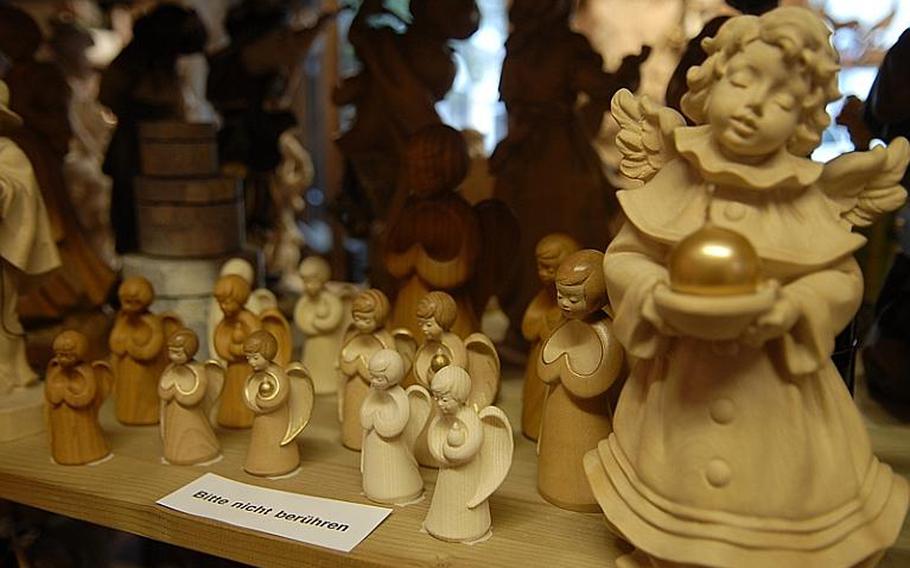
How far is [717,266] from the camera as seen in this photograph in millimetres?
684

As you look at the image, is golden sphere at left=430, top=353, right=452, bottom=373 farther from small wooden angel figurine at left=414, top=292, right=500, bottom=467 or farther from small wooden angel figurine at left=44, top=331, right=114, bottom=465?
small wooden angel figurine at left=44, top=331, right=114, bottom=465

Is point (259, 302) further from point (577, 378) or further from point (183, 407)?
point (577, 378)

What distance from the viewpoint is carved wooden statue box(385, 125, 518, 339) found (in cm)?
129

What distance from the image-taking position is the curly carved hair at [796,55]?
75 cm

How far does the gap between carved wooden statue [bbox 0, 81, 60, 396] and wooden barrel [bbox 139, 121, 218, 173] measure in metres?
0.37

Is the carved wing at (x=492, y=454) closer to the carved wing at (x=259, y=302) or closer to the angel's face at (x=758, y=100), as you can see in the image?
the angel's face at (x=758, y=100)

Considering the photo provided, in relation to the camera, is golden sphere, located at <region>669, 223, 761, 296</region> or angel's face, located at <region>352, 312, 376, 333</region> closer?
golden sphere, located at <region>669, 223, 761, 296</region>

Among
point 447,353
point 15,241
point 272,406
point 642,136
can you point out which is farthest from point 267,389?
point 642,136

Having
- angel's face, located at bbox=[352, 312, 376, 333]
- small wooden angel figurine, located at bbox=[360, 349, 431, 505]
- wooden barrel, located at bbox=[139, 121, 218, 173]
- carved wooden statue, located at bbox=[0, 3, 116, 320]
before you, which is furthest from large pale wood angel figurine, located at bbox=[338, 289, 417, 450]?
carved wooden statue, located at bbox=[0, 3, 116, 320]

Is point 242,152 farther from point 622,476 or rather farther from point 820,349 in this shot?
point 820,349

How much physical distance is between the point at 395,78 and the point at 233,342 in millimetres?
723

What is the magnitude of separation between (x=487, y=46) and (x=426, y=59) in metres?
1.67

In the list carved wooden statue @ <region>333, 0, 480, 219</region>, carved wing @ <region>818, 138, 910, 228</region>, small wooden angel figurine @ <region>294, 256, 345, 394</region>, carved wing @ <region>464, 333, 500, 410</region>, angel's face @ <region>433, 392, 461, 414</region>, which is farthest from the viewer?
carved wooden statue @ <region>333, 0, 480, 219</region>

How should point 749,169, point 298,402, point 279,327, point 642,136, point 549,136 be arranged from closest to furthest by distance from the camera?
point 749,169
point 642,136
point 298,402
point 279,327
point 549,136
